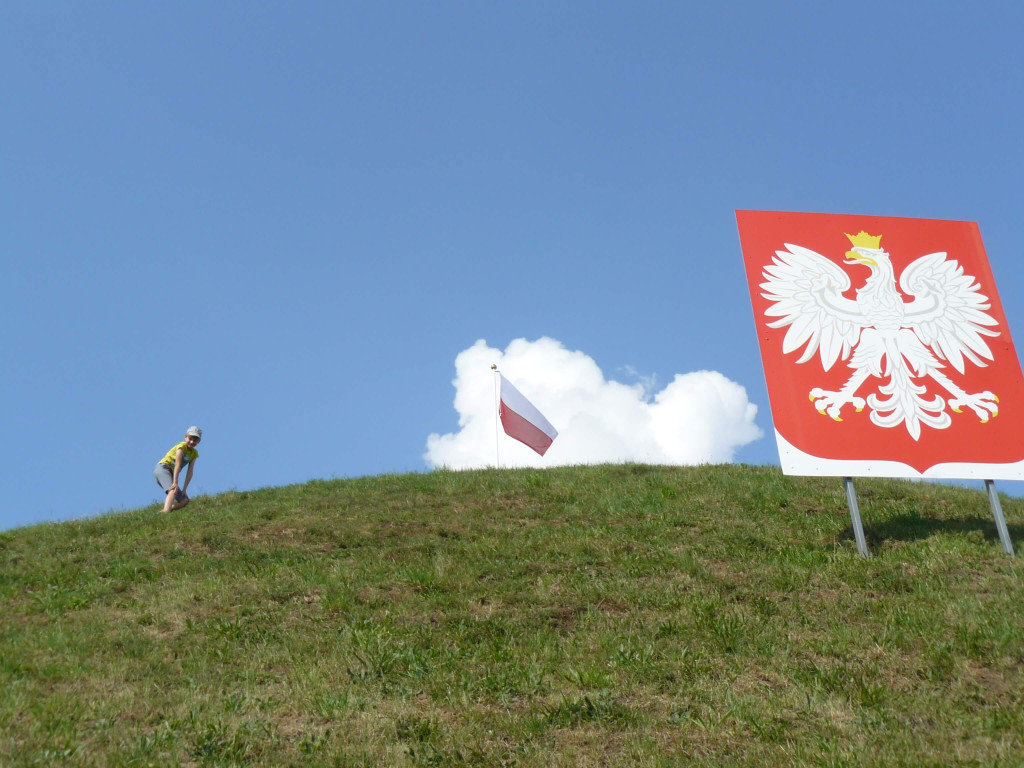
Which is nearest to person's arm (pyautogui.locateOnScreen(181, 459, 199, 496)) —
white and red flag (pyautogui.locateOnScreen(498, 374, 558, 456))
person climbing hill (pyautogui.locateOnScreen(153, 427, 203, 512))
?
person climbing hill (pyautogui.locateOnScreen(153, 427, 203, 512))

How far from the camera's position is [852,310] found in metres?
13.8

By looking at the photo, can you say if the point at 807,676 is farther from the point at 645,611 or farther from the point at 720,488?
the point at 720,488

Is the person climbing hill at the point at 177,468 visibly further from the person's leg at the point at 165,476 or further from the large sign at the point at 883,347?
the large sign at the point at 883,347

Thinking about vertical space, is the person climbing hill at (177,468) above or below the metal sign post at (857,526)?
above

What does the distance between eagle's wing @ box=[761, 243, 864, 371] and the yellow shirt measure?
12768mm

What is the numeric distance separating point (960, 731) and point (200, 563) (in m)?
10.5

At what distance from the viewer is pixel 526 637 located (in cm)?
945

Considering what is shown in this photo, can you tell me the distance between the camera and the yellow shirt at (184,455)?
1822 centimetres

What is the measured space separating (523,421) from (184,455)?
33.4ft

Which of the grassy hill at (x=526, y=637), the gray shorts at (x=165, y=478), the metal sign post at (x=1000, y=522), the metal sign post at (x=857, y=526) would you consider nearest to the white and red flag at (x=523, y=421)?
the grassy hill at (x=526, y=637)

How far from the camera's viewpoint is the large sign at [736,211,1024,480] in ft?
42.1

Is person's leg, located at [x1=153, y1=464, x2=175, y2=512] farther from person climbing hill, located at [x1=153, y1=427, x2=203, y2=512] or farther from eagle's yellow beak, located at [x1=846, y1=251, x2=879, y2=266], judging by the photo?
eagle's yellow beak, located at [x1=846, y1=251, x2=879, y2=266]

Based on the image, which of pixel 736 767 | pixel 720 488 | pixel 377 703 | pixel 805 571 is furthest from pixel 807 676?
pixel 720 488

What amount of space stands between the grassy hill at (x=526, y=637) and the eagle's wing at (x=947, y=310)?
3030 millimetres
